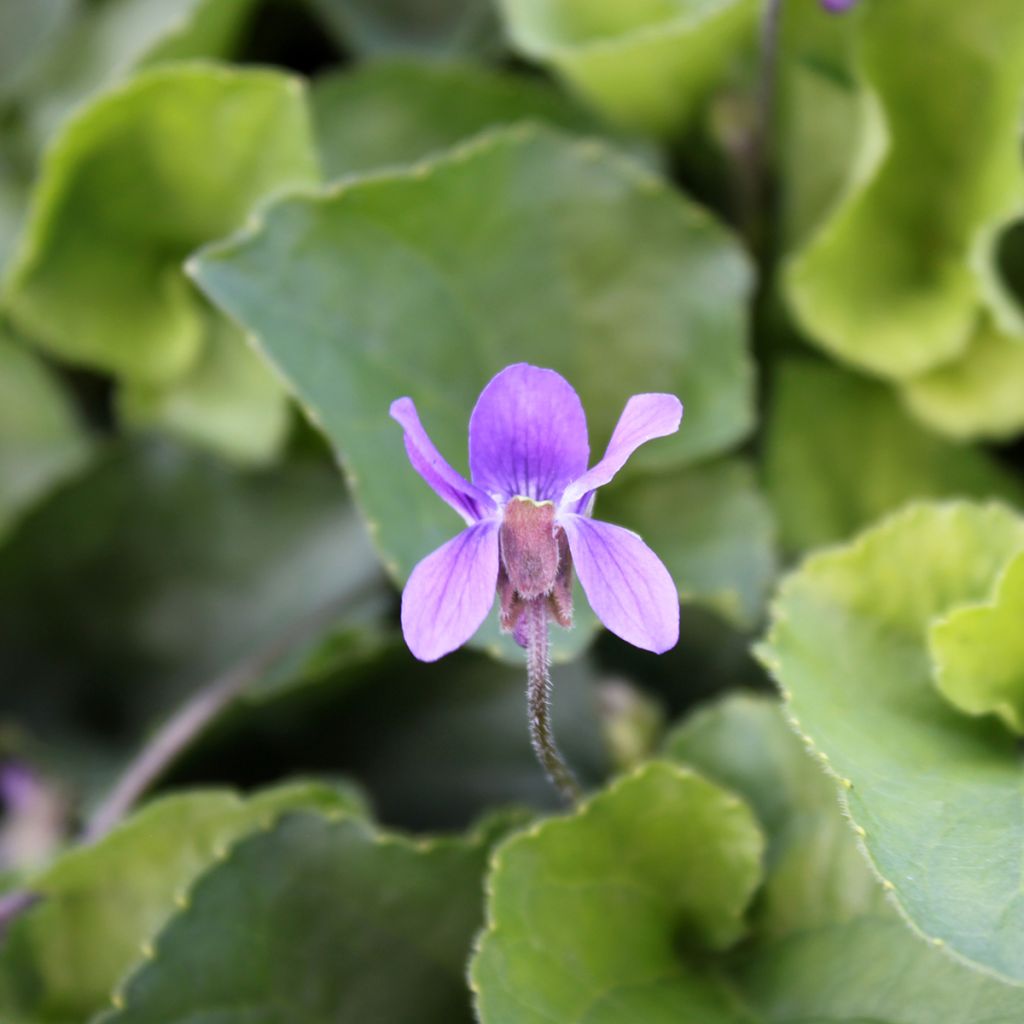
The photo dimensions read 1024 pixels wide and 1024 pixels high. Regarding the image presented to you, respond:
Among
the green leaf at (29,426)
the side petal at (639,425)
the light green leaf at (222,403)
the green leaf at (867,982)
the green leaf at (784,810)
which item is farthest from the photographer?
the green leaf at (29,426)

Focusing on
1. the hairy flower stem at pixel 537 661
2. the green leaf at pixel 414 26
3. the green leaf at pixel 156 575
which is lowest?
the green leaf at pixel 156 575

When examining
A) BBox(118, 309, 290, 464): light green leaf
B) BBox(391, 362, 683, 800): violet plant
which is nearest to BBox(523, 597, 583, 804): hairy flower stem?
BBox(391, 362, 683, 800): violet plant

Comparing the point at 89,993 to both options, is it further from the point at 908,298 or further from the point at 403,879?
the point at 908,298

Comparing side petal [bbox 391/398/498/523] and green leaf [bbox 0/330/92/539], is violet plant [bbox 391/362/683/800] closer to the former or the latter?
side petal [bbox 391/398/498/523]

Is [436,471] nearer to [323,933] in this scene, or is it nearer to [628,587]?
[628,587]

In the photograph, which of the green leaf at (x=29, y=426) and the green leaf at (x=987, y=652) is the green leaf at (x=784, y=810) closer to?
the green leaf at (x=987, y=652)

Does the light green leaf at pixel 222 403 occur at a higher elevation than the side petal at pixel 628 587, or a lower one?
lower

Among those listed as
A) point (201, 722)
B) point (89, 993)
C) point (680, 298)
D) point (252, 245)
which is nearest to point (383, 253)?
point (252, 245)

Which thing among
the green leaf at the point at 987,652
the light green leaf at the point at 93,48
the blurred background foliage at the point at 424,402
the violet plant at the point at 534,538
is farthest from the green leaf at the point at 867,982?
the light green leaf at the point at 93,48

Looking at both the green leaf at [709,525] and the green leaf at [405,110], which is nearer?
the green leaf at [709,525]
